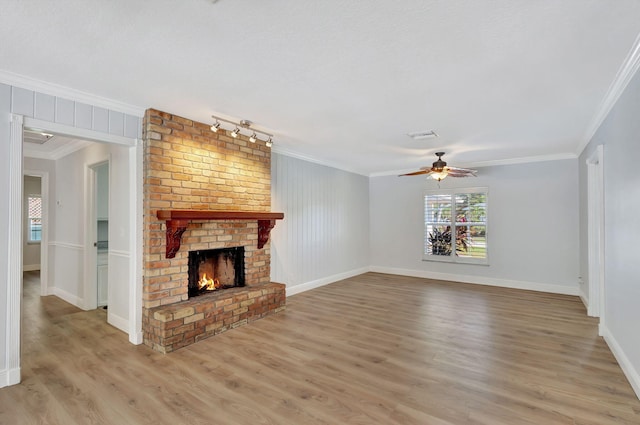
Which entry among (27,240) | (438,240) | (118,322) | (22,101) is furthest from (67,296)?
(438,240)

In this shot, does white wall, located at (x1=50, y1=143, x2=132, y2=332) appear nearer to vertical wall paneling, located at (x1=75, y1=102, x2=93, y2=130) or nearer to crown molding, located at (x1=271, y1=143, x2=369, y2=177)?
vertical wall paneling, located at (x1=75, y1=102, x2=93, y2=130)

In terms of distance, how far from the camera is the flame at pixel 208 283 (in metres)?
4.14

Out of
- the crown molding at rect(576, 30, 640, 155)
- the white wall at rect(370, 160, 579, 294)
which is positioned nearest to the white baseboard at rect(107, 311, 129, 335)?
the crown molding at rect(576, 30, 640, 155)

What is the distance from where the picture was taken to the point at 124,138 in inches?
134

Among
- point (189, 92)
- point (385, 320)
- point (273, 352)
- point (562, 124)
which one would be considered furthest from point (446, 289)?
point (189, 92)

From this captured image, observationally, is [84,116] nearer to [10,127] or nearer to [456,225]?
[10,127]

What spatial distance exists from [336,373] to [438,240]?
5.02 meters

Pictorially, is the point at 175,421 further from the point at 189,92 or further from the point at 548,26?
the point at 548,26

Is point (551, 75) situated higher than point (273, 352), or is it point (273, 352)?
point (551, 75)

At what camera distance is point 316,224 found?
6.30 m

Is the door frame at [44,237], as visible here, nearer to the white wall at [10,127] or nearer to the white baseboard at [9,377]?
the white wall at [10,127]

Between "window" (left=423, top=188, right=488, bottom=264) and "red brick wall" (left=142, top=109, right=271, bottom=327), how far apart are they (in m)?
4.06

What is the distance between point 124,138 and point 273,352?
2.71m

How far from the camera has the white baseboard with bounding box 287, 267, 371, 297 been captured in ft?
18.7
